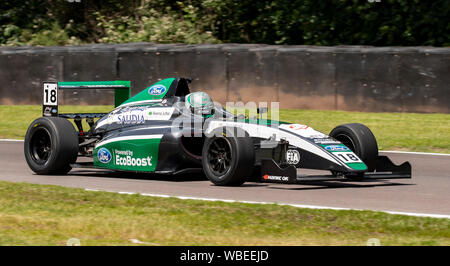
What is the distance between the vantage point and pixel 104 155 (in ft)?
34.0

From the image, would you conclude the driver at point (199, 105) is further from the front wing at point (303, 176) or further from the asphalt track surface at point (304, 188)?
the front wing at point (303, 176)

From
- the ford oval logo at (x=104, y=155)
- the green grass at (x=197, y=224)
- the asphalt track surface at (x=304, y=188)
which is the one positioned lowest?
the green grass at (x=197, y=224)

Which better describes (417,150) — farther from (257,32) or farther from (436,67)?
(257,32)

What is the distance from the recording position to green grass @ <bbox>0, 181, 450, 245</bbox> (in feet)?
21.4

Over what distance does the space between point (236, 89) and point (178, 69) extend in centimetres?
149

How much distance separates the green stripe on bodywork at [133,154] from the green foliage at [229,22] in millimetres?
12648

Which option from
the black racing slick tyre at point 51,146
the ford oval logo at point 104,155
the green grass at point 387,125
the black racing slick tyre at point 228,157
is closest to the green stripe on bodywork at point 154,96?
the ford oval logo at point 104,155

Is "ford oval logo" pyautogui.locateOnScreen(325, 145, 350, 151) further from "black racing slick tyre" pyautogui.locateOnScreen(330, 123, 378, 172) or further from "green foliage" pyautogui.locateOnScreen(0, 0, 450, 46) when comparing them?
"green foliage" pyautogui.locateOnScreen(0, 0, 450, 46)

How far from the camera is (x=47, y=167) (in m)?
10.4

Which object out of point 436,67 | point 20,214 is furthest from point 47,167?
point 436,67

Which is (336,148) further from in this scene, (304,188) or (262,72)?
(262,72)

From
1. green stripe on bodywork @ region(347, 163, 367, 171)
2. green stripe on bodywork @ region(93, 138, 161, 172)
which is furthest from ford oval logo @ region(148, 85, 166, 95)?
green stripe on bodywork @ region(347, 163, 367, 171)

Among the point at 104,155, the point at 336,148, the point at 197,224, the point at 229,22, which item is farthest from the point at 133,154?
the point at 229,22

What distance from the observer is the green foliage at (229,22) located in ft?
70.0
